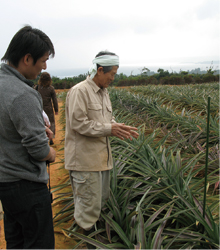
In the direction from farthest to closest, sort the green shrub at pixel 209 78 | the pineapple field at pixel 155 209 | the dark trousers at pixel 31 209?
the green shrub at pixel 209 78 < the pineapple field at pixel 155 209 < the dark trousers at pixel 31 209

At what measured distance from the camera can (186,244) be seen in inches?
64.1

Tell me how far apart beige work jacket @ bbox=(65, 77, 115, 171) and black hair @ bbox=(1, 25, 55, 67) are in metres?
0.56

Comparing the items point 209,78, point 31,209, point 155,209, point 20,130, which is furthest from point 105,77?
point 209,78

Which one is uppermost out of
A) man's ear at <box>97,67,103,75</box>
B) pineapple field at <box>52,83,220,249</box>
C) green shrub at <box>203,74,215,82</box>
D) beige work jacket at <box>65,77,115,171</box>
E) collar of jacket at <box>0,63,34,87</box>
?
green shrub at <box>203,74,215,82</box>

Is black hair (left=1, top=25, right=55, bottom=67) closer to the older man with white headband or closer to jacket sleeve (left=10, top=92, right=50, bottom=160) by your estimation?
jacket sleeve (left=10, top=92, right=50, bottom=160)

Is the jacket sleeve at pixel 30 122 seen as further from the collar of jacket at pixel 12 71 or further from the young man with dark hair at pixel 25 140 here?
the collar of jacket at pixel 12 71

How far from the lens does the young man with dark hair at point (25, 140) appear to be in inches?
41.5

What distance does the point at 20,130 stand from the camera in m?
1.06

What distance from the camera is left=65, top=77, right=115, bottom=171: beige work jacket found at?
1.66m

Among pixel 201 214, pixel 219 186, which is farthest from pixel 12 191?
pixel 219 186

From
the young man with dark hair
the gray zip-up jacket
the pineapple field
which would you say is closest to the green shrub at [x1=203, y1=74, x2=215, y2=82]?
the pineapple field

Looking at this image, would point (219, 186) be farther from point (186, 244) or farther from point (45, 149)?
point (45, 149)

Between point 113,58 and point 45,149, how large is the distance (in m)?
0.95

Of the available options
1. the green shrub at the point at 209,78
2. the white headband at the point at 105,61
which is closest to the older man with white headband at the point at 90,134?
the white headband at the point at 105,61
